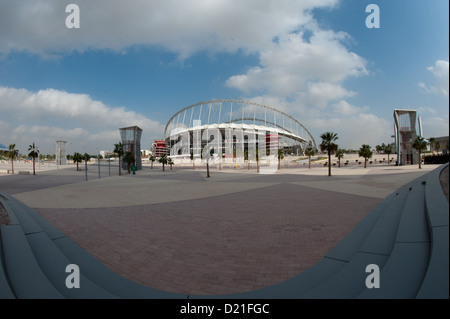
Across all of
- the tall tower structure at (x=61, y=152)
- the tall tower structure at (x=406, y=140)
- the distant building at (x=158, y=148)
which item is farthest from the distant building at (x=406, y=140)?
the distant building at (x=158, y=148)

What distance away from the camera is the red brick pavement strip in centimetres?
433

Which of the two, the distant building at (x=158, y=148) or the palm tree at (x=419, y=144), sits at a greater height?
the distant building at (x=158, y=148)

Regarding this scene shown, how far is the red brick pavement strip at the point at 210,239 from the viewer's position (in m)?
4.33

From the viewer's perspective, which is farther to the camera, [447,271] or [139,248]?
[139,248]

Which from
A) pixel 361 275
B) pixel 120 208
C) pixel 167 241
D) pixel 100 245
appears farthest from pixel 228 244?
pixel 120 208

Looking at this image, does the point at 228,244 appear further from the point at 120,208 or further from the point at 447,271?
the point at 120,208

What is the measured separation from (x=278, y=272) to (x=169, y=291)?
2.20m

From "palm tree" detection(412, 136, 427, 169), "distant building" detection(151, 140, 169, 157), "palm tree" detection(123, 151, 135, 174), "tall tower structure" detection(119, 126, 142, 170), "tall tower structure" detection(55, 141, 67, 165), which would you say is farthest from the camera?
"distant building" detection(151, 140, 169, 157)

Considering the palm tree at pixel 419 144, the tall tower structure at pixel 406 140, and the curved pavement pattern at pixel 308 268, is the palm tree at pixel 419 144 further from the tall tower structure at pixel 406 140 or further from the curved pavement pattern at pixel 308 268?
the curved pavement pattern at pixel 308 268

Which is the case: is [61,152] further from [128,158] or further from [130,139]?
[128,158]

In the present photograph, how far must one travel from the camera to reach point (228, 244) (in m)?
5.91

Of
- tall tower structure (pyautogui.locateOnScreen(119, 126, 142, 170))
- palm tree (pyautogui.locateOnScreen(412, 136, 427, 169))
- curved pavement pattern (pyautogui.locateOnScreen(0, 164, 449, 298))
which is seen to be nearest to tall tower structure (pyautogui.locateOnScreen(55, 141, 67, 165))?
tall tower structure (pyautogui.locateOnScreen(119, 126, 142, 170))

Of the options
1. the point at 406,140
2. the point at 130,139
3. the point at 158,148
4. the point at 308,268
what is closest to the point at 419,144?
the point at 406,140

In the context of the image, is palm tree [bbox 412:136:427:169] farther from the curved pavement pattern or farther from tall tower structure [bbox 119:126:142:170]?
tall tower structure [bbox 119:126:142:170]
